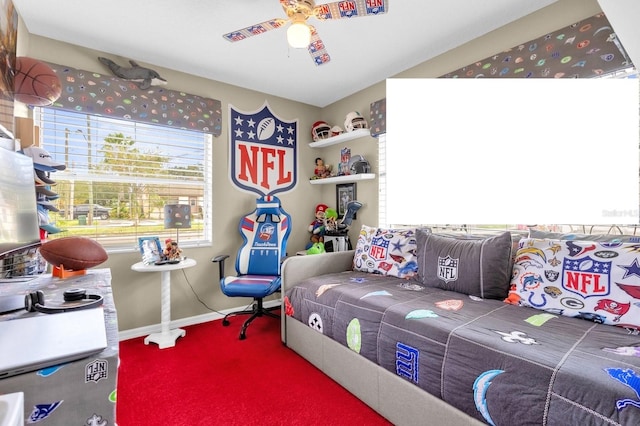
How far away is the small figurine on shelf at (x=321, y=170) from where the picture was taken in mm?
3856

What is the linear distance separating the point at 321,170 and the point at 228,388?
2609 millimetres

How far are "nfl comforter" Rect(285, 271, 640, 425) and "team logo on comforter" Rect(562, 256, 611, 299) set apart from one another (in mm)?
154

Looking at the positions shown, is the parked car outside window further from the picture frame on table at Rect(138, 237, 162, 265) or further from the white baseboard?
the white baseboard

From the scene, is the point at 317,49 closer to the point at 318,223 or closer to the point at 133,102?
the point at 133,102

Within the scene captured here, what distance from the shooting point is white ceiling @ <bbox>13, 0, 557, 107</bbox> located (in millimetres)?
2100

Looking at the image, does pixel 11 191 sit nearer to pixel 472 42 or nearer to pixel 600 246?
pixel 600 246

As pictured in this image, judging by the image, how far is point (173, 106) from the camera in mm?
2963

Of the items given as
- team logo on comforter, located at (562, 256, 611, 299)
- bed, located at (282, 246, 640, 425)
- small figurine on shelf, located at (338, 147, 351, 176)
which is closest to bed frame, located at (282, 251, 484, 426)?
bed, located at (282, 246, 640, 425)

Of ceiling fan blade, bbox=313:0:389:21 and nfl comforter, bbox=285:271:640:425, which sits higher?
ceiling fan blade, bbox=313:0:389:21

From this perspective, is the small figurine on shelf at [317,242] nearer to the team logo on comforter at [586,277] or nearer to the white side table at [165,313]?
the white side table at [165,313]

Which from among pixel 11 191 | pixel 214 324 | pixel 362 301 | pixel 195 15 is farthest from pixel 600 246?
pixel 214 324

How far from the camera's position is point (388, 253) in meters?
2.54

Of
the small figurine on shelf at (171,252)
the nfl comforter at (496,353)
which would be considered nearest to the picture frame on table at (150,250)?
the small figurine on shelf at (171,252)

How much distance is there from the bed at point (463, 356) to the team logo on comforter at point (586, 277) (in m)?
0.16
